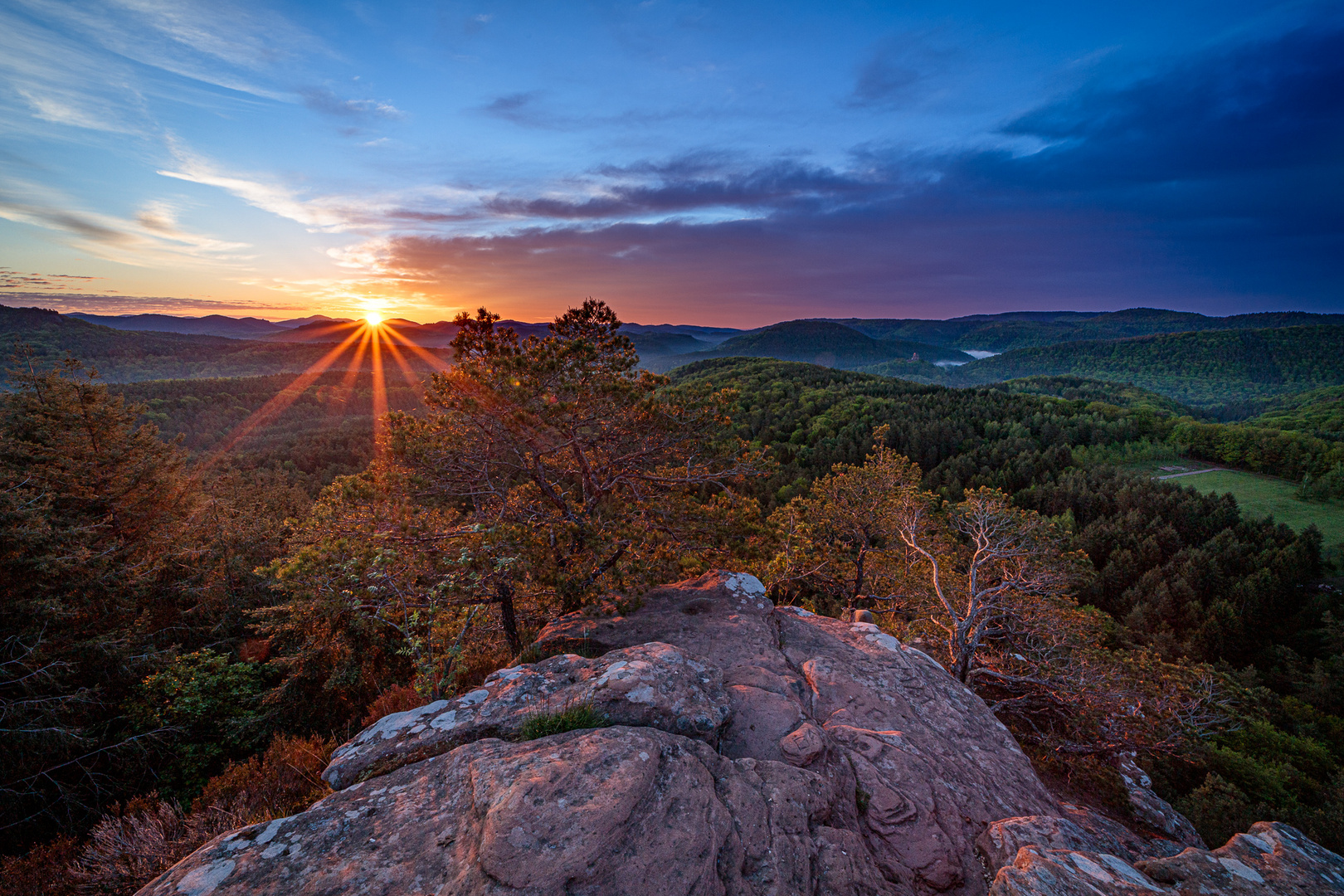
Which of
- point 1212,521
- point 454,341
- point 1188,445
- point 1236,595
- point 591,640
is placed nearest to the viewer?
point 591,640

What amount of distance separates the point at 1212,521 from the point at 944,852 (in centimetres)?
5964

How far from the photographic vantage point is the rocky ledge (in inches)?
151

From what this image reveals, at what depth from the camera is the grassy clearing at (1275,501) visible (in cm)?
4475

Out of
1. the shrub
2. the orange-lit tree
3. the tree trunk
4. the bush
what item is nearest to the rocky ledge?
the shrub

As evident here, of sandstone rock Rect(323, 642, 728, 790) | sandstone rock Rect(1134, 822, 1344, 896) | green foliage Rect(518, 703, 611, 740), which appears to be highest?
green foliage Rect(518, 703, 611, 740)

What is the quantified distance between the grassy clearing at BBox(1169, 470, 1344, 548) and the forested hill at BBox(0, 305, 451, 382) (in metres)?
230

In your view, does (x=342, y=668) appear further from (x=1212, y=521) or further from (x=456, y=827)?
(x=1212, y=521)

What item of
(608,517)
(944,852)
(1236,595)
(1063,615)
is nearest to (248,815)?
(608,517)

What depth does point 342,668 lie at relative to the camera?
39.5ft

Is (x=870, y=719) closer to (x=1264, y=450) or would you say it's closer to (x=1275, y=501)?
(x=1275, y=501)

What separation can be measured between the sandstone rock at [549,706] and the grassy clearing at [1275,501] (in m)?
68.8

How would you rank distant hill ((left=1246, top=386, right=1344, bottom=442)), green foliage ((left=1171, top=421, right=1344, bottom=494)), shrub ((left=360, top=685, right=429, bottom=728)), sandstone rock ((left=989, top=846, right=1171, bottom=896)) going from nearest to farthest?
sandstone rock ((left=989, top=846, right=1171, bottom=896)) < shrub ((left=360, top=685, right=429, bottom=728)) < green foliage ((left=1171, top=421, right=1344, bottom=494)) < distant hill ((left=1246, top=386, right=1344, bottom=442))

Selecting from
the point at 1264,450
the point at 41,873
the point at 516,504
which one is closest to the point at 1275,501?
the point at 1264,450

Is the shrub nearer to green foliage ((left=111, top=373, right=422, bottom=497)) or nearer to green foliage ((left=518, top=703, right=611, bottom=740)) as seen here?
green foliage ((left=518, top=703, right=611, bottom=740))
